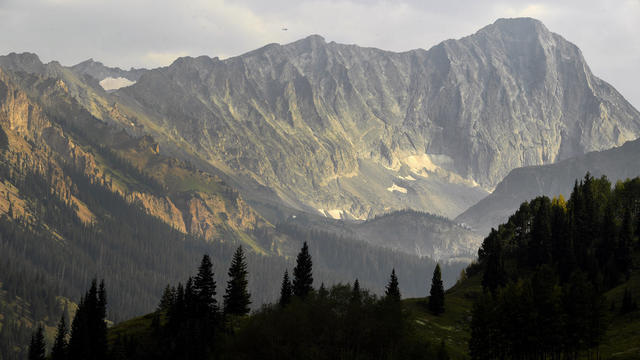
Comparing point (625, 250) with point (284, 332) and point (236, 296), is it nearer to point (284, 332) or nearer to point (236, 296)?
point (236, 296)


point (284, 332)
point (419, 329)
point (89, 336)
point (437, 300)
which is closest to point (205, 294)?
point (89, 336)

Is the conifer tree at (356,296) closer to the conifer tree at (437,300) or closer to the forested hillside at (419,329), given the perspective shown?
the forested hillside at (419,329)

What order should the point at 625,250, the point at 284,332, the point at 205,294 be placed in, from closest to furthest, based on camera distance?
1. the point at 284,332
2. the point at 205,294
3. the point at 625,250

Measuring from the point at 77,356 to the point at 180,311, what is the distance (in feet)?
82.4

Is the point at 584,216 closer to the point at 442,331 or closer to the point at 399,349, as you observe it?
the point at 442,331

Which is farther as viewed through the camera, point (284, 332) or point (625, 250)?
point (625, 250)

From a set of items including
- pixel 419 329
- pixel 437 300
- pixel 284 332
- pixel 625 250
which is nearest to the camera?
pixel 284 332

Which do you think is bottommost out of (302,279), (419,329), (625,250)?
(419,329)

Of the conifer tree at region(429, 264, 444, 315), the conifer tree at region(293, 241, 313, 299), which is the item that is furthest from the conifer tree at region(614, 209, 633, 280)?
the conifer tree at region(293, 241, 313, 299)

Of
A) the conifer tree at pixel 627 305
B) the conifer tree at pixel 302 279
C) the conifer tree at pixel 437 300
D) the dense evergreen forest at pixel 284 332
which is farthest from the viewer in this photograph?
the conifer tree at pixel 437 300

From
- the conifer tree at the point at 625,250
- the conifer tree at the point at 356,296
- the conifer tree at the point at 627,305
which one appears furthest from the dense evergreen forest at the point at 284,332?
the conifer tree at the point at 625,250

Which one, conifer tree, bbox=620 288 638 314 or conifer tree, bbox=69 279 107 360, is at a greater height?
conifer tree, bbox=620 288 638 314

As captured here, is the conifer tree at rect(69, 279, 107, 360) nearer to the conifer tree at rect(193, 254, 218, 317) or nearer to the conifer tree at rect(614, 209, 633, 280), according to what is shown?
the conifer tree at rect(193, 254, 218, 317)

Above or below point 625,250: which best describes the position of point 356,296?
below
